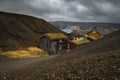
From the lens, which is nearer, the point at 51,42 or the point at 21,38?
the point at 51,42

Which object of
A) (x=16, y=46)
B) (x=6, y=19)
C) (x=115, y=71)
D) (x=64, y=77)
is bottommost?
(x=16, y=46)

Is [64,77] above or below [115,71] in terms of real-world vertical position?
below

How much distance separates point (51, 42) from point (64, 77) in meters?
50.4

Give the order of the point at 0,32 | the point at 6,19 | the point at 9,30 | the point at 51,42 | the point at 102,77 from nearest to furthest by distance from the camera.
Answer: the point at 102,77 < the point at 51,42 < the point at 0,32 < the point at 9,30 < the point at 6,19

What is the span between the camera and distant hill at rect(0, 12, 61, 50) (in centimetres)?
7052

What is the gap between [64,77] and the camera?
12938mm

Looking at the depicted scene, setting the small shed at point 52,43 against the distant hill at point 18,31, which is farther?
the distant hill at point 18,31

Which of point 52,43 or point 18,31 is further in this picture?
point 18,31

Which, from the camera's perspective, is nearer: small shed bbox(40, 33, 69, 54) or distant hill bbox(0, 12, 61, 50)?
small shed bbox(40, 33, 69, 54)

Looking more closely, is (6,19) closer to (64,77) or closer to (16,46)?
(16,46)

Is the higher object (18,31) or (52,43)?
(18,31)

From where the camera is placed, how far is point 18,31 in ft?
280

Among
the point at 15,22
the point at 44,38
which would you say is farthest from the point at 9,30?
the point at 44,38

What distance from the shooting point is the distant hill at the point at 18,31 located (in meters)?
70.5
